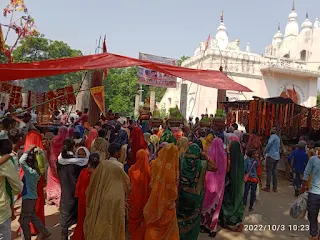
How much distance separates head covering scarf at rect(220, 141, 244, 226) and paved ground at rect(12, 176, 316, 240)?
262 mm

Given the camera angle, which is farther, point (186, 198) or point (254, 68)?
point (254, 68)

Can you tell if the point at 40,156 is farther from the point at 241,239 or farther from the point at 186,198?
the point at 241,239

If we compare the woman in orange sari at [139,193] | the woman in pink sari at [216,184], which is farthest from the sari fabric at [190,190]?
the woman in pink sari at [216,184]

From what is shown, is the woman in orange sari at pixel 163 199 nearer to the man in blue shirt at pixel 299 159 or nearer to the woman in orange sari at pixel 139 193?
the woman in orange sari at pixel 139 193

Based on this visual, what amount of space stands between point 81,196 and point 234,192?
8.31 ft

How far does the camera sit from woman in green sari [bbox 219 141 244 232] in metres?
4.70

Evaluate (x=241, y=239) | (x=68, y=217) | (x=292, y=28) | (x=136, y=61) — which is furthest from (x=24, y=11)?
(x=292, y=28)

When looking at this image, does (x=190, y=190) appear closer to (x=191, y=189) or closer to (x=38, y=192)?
(x=191, y=189)

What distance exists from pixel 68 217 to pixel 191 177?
1745mm

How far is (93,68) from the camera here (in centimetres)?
433

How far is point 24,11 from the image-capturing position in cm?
1412

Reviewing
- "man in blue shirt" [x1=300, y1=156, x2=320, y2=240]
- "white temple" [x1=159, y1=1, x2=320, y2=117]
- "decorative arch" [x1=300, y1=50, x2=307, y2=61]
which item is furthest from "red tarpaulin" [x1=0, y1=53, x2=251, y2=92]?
"decorative arch" [x1=300, y1=50, x2=307, y2=61]

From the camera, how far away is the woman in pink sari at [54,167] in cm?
524
